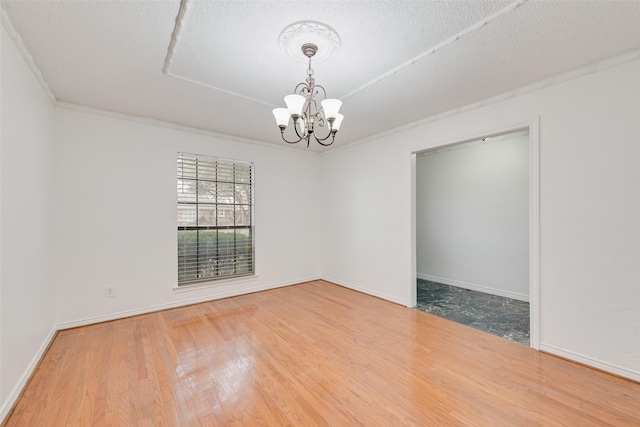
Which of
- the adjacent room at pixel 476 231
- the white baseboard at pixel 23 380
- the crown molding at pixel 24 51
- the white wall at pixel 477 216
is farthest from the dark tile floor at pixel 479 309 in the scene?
the crown molding at pixel 24 51

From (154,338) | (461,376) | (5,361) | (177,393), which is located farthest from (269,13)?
(154,338)

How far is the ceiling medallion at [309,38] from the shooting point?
1.78 metres

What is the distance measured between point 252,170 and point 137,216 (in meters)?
1.79

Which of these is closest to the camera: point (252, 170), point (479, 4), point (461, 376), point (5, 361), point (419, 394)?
point (479, 4)

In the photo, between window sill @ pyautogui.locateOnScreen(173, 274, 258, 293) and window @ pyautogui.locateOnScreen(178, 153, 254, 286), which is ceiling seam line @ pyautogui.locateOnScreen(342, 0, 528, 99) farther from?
window sill @ pyautogui.locateOnScreen(173, 274, 258, 293)

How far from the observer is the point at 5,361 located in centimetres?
177

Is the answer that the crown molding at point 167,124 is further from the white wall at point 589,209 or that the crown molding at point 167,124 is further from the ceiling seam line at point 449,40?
the white wall at point 589,209

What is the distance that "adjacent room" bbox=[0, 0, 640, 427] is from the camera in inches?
69.7

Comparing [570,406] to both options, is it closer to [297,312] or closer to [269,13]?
[297,312]

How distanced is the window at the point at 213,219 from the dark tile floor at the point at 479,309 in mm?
2910

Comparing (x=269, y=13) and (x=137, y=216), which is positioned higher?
(x=269, y=13)

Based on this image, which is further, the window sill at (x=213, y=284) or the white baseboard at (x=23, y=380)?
the window sill at (x=213, y=284)

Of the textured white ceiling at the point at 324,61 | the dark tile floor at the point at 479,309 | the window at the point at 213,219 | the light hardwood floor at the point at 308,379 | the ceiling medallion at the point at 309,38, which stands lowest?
the dark tile floor at the point at 479,309

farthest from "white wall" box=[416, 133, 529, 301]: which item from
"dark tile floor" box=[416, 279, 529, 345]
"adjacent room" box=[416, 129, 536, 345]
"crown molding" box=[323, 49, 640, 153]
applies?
"crown molding" box=[323, 49, 640, 153]
